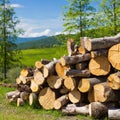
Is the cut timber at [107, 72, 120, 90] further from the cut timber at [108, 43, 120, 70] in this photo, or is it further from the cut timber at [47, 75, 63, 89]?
the cut timber at [47, 75, 63, 89]

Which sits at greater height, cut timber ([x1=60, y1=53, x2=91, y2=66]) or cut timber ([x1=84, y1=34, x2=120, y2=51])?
cut timber ([x1=84, y1=34, x2=120, y2=51])

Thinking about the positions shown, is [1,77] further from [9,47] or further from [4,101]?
[4,101]

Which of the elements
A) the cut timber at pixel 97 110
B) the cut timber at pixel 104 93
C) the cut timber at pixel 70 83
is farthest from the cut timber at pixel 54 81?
the cut timber at pixel 97 110

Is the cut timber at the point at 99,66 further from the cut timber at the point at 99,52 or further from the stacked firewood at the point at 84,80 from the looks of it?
the cut timber at the point at 99,52

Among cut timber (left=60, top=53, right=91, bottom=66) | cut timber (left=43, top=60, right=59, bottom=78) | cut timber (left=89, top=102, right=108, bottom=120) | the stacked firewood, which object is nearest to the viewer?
cut timber (left=89, top=102, right=108, bottom=120)

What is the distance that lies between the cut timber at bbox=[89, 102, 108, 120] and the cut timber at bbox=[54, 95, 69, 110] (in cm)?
125

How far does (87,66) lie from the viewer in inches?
476

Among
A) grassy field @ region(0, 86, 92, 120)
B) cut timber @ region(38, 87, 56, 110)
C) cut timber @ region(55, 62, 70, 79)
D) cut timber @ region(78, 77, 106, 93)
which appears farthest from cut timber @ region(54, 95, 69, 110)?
cut timber @ region(78, 77, 106, 93)

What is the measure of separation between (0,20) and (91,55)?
22620mm

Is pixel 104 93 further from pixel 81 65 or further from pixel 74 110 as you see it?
pixel 81 65

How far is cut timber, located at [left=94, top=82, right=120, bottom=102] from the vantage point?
1099 centimetres

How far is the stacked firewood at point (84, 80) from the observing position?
11031mm

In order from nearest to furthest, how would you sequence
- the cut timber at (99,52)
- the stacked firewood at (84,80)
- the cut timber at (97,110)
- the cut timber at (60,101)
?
1. the cut timber at (97,110)
2. the stacked firewood at (84,80)
3. the cut timber at (99,52)
4. the cut timber at (60,101)

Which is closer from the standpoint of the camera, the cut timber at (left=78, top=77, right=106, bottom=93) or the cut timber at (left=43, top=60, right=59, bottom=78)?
the cut timber at (left=78, top=77, right=106, bottom=93)
